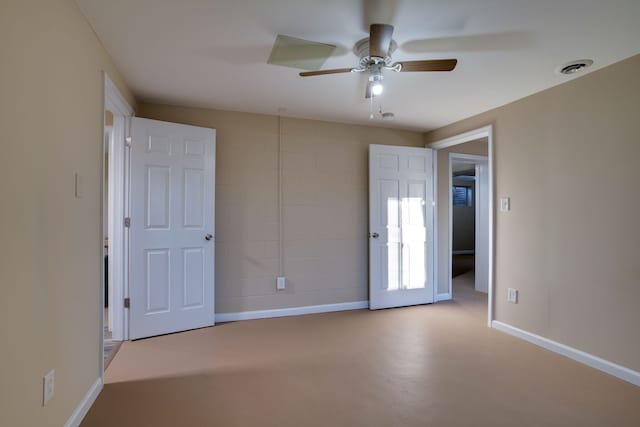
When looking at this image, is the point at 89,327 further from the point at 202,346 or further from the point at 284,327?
the point at 284,327

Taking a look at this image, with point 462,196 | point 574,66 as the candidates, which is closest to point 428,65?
point 574,66

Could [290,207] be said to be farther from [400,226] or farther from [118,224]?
[118,224]

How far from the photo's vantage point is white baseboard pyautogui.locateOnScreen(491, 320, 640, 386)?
91.8 inches

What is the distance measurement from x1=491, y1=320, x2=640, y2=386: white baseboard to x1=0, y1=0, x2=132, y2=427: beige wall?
3469 millimetres

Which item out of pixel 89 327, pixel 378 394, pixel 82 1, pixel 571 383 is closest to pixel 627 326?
pixel 571 383

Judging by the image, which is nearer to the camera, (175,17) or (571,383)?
(175,17)

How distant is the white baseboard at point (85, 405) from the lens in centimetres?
174

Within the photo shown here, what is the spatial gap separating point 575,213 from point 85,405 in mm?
3679

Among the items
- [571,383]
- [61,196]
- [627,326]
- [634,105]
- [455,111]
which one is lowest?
[571,383]

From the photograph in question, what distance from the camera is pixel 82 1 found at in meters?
1.77

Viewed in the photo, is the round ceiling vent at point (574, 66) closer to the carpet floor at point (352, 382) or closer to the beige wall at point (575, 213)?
the beige wall at point (575, 213)

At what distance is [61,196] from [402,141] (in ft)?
12.5

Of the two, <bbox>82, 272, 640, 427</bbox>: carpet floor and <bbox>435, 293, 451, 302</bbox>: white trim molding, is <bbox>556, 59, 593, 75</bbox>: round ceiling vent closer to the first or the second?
<bbox>82, 272, 640, 427</bbox>: carpet floor

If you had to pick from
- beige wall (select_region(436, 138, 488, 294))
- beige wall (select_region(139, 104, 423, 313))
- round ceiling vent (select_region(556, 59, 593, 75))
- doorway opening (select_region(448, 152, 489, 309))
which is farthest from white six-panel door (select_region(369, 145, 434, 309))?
round ceiling vent (select_region(556, 59, 593, 75))
